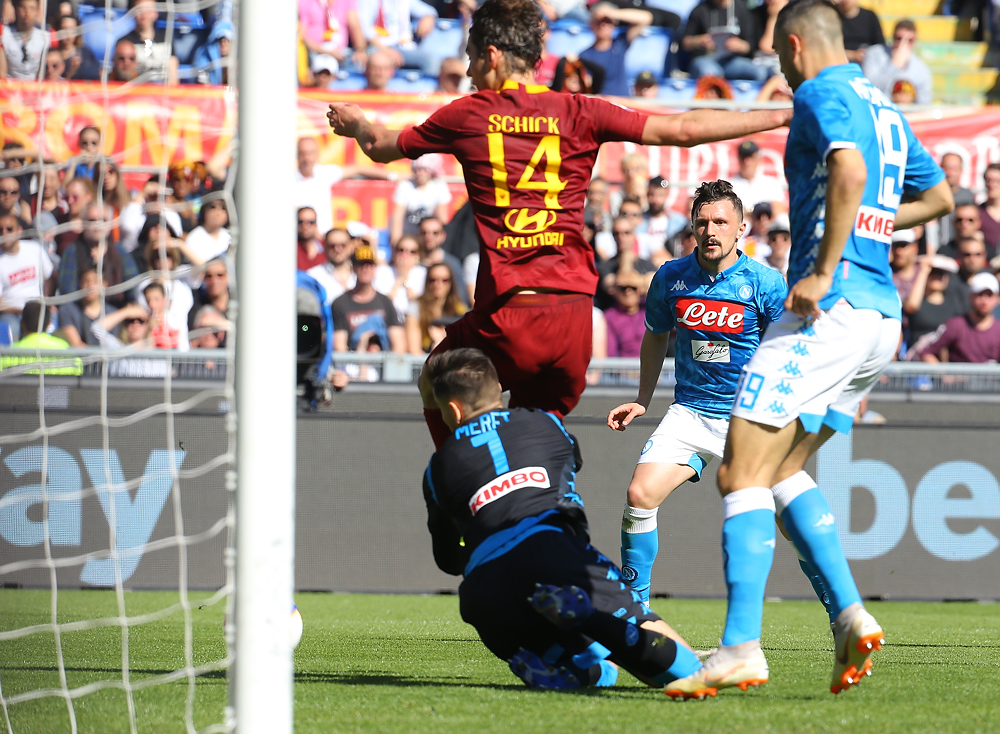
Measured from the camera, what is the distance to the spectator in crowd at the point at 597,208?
35.7 feet

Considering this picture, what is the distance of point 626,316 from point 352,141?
11.3 ft

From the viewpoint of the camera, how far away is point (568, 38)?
14.0 m

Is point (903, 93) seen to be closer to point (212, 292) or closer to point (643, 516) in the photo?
point (212, 292)

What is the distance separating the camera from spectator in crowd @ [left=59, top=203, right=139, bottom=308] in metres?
8.87

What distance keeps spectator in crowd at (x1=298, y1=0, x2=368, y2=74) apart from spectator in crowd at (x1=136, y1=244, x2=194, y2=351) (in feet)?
13.7

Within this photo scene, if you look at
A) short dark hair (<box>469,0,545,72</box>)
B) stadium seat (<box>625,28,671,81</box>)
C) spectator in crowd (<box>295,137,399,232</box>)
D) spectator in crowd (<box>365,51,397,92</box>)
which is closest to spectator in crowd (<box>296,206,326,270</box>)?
spectator in crowd (<box>295,137,399,232</box>)

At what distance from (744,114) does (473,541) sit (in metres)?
1.78

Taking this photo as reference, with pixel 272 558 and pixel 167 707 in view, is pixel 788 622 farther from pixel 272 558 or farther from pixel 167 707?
pixel 272 558

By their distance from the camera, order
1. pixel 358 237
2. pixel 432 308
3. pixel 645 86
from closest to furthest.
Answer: pixel 432 308 < pixel 358 237 < pixel 645 86

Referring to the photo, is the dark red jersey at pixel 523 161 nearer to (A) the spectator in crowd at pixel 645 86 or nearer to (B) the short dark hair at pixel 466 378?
(B) the short dark hair at pixel 466 378

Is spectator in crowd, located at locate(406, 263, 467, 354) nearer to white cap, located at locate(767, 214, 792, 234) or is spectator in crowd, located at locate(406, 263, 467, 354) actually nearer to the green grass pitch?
white cap, located at locate(767, 214, 792, 234)

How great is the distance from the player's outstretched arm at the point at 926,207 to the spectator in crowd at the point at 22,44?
23.6 feet

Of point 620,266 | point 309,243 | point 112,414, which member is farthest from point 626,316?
point 112,414

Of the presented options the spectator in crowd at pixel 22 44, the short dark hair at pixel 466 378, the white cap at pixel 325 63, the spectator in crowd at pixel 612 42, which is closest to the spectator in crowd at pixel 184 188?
the spectator in crowd at pixel 22 44
